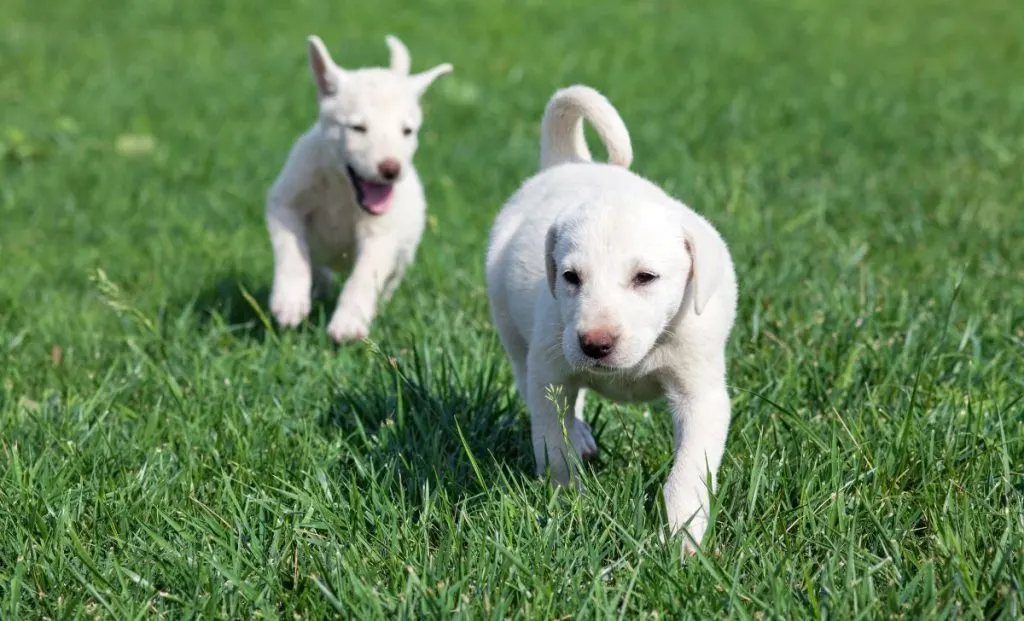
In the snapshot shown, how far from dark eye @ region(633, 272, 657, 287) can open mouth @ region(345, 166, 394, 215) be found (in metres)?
2.41

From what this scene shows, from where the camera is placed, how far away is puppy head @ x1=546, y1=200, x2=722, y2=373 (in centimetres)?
302

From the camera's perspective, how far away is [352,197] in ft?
18.5

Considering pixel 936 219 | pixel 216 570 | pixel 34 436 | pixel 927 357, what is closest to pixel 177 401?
pixel 34 436

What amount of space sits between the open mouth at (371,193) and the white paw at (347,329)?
57cm

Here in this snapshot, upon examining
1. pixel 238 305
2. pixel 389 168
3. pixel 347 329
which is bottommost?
pixel 238 305

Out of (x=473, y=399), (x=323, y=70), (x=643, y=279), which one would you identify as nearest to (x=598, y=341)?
(x=643, y=279)

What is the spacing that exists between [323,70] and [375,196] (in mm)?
687

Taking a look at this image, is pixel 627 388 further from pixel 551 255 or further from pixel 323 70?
pixel 323 70

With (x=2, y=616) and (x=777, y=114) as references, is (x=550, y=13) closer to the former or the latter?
(x=777, y=114)

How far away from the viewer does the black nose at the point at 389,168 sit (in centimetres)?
521

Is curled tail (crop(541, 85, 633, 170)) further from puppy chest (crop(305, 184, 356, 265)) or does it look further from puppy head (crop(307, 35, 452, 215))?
puppy chest (crop(305, 184, 356, 265))

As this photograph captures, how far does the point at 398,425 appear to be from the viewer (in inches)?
149

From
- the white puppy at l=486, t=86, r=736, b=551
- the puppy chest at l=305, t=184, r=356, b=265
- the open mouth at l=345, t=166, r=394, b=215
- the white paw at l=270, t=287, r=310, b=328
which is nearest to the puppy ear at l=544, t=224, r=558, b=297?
the white puppy at l=486, t=86, r=736, b=551

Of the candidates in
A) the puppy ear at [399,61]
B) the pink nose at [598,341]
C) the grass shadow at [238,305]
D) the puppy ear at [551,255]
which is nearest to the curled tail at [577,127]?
the puppy ear at [551,255]
